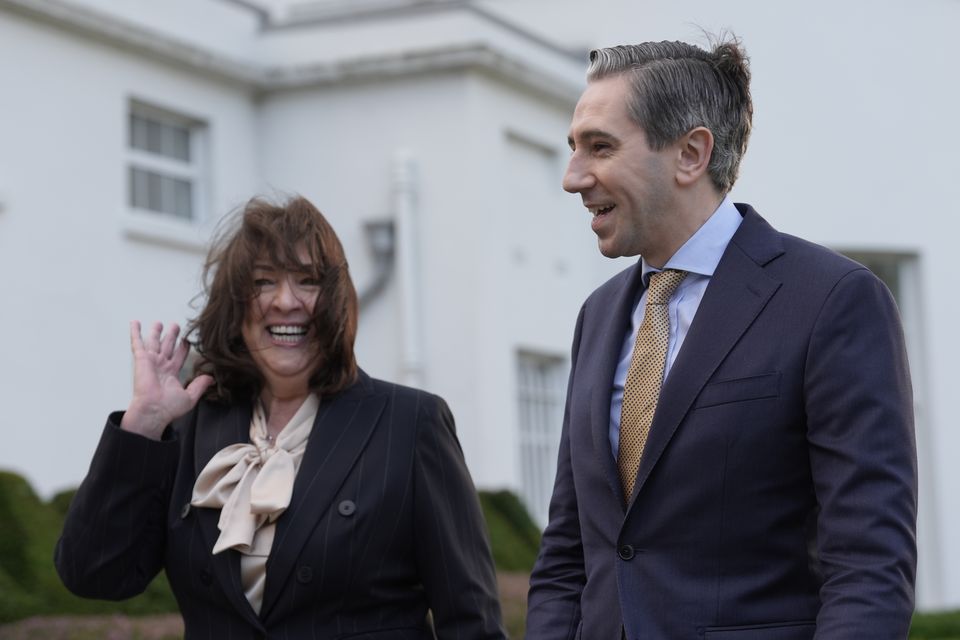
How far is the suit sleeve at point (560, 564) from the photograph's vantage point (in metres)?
3.28

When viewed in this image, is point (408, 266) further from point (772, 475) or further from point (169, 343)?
point (772, 475)

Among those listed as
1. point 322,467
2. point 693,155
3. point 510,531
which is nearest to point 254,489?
point 322,467

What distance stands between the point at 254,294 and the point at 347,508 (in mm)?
594

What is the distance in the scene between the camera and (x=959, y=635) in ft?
40.0

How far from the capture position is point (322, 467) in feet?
13.4

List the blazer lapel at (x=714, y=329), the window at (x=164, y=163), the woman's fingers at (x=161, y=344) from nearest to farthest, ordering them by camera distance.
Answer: the blazer lapel at (x=714, y=329) → the woman's fingers at (x=161, y=344) → the window at (x=164, y=163)

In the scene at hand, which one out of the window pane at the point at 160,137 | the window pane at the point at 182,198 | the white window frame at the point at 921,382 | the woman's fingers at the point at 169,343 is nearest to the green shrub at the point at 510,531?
the window pane at the point at 182,198

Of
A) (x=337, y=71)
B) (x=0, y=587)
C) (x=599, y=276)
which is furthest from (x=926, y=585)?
(x=0, y=587)

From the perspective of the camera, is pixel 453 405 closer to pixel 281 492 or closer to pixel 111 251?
pixel 111 251

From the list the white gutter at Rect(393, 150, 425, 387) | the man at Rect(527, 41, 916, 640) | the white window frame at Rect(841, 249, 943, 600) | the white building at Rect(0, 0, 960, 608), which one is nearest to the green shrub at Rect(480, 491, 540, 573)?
the white building at Rect(0, 0, 960, 608)

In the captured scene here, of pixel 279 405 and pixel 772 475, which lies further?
pixel 279 405

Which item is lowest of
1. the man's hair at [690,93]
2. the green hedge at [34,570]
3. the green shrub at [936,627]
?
the green shrub at [936,627]

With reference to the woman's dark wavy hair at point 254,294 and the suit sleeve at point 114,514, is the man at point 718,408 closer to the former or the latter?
the woman's dark wavy hair at point 254,294

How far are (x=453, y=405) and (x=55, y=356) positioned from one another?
13.0ft
